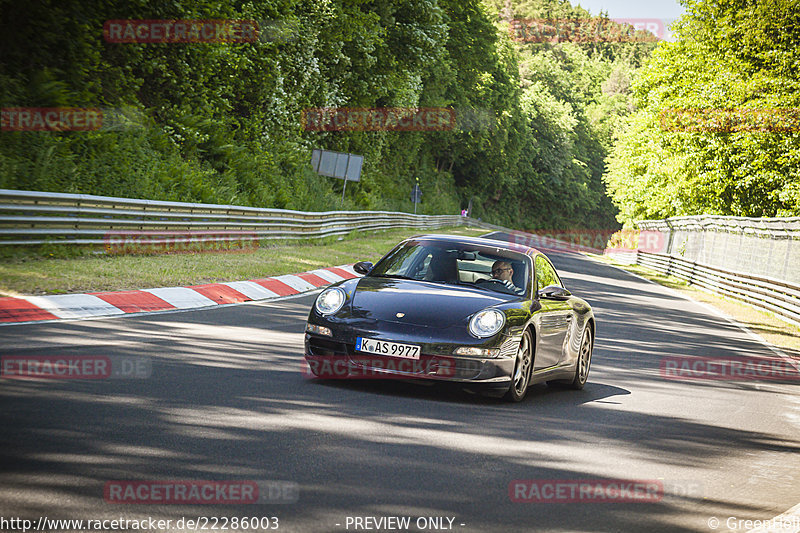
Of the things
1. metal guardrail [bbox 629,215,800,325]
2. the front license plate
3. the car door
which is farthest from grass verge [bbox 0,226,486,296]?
metal guardrail [bbox 629,215,800,325]

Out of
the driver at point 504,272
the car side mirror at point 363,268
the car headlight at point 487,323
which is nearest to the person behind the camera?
the car headlight at point 487,323

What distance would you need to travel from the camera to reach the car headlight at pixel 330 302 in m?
7.96

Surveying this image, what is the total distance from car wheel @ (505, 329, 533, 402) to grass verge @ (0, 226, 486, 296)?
231 inches

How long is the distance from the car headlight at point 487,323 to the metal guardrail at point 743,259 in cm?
1566

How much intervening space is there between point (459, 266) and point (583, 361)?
1843mm

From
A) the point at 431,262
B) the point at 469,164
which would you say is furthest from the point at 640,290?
the point at 469,164

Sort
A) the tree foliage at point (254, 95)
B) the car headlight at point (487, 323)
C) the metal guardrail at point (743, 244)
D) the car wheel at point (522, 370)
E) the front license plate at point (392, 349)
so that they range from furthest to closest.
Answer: the metal guardrail at point (743, 244)
the tree foliage at point (254, 95)
the car wheel at point (522, 370)
the car headlight at point (487, 323)
the front license plate at point (392, 349)

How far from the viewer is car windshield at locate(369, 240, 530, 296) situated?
8805mm

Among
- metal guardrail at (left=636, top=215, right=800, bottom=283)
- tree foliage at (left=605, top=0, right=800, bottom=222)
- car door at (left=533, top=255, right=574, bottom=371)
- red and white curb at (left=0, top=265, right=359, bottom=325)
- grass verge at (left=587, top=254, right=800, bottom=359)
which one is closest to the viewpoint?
car door at (left=533, top=255, right=574, bottom=371)

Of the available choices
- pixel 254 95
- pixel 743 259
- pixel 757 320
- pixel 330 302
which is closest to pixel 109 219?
pixel 330 302

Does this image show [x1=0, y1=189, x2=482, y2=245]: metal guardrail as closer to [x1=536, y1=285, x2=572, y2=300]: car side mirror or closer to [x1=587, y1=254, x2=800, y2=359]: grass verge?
[x1=536, y1=285, x2=572, y2=300]: car side mirror

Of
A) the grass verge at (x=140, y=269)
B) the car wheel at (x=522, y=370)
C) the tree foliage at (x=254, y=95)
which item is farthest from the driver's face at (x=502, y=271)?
the tree foliage at (x=254, y=95)

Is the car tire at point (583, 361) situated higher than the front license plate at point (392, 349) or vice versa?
the front license plate at point (392, 349)

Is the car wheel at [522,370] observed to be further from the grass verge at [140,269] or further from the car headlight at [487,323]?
the grass verge at [140,269]
